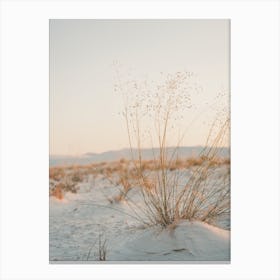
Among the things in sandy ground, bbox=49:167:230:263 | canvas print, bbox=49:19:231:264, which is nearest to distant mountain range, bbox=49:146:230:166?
canvas print, bbox=49:19:231:264

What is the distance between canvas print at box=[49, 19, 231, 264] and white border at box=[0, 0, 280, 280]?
68 mm

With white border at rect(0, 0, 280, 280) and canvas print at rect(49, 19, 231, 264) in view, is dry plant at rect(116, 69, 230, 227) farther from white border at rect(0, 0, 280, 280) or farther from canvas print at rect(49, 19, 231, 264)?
white border at rect(0, 0, 280, 280)

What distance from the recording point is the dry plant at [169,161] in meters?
3.26

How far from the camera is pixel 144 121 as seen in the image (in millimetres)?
3285

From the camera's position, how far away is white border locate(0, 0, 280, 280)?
3.18m

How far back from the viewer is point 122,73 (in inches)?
130

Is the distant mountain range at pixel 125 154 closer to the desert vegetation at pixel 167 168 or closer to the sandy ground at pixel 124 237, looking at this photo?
the desert vegetation at pixel 167 168
